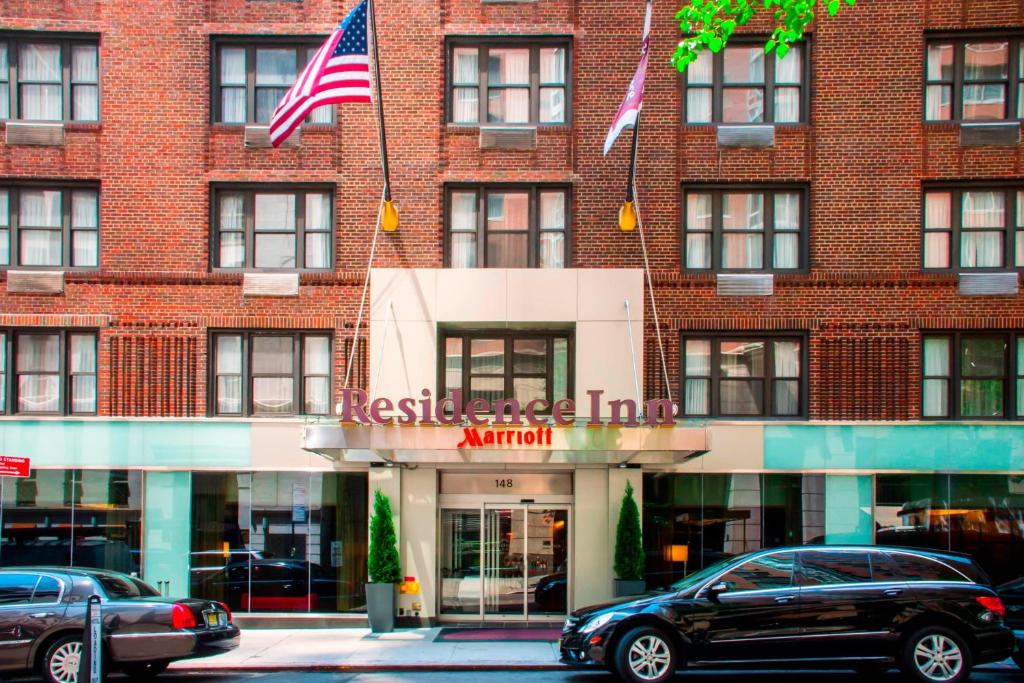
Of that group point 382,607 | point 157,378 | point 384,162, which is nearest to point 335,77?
point 384,162

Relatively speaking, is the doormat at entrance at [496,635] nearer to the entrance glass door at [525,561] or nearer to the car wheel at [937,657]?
the entrance glass door at [525,561]

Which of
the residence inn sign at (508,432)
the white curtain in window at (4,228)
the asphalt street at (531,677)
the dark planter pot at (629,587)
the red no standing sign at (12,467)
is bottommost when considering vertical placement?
the asphalt street at (531,677)

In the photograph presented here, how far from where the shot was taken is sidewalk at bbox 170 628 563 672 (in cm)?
1466

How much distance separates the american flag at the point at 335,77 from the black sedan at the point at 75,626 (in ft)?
24.1

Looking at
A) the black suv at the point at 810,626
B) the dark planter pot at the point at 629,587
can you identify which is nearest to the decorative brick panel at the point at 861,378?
the dark planter pot at the point at 629,587

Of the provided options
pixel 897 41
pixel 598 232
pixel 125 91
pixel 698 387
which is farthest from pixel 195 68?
pixel 897 41

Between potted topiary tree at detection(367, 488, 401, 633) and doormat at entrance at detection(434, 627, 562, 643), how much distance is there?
3.34 ft

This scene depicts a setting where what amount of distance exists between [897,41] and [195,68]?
42.5 ft

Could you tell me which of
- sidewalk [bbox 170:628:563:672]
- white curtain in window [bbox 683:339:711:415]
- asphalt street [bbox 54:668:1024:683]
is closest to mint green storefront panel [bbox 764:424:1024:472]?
white curtain in window [bbox 683:339:711:415]

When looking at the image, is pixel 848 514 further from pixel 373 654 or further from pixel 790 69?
pixel 373 654

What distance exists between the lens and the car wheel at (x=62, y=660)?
12.6 meters

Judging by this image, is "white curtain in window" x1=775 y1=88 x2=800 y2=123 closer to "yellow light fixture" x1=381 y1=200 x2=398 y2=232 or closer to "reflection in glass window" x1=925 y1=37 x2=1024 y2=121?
"reflection in glass window" x1=925 y1=37 x2=1024 y2=121

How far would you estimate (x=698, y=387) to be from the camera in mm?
18859

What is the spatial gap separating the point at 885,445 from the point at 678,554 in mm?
4234
